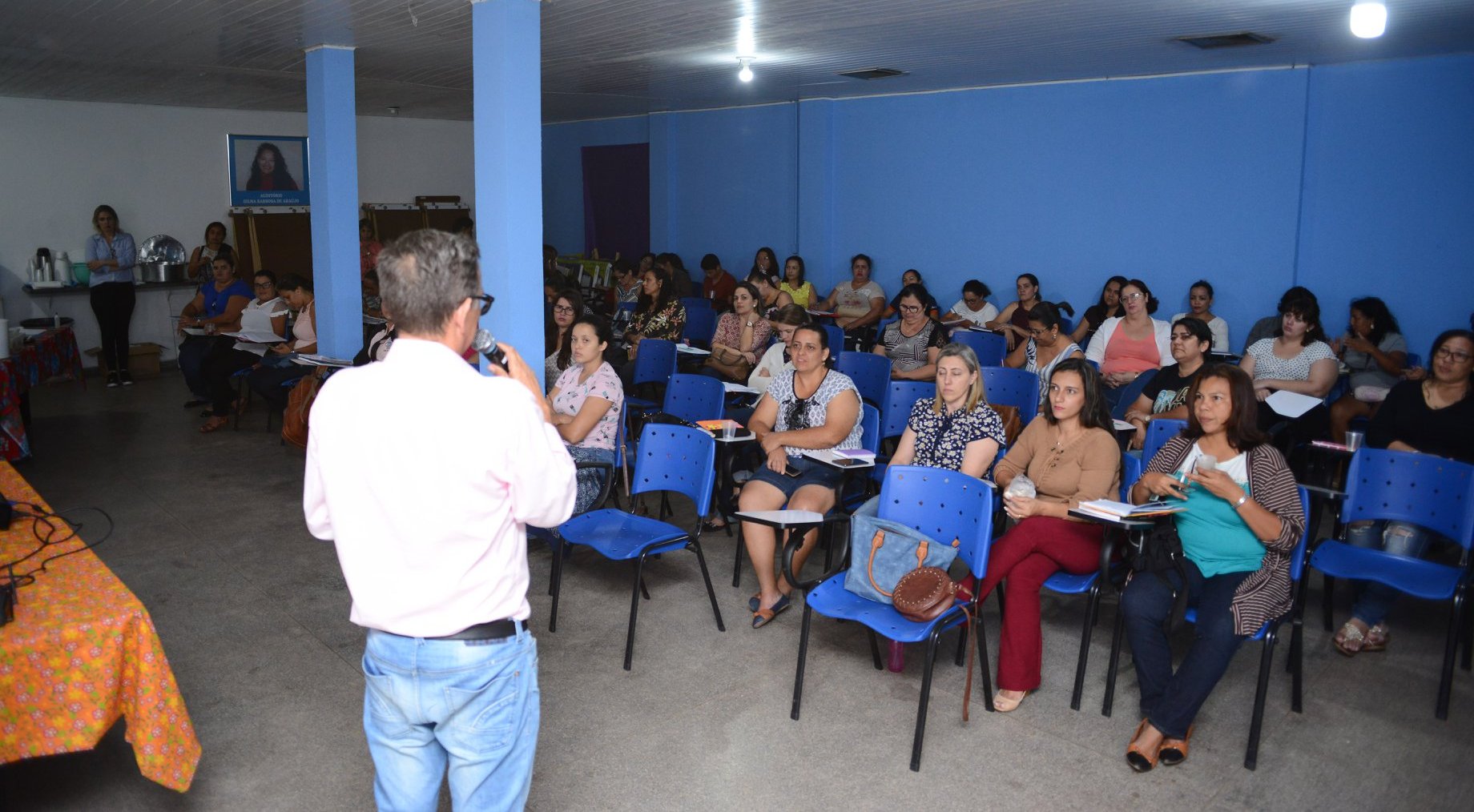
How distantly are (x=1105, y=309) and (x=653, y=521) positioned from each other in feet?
17.9

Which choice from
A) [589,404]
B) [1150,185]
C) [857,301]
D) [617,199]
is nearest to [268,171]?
[617,199]

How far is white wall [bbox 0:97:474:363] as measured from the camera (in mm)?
11211

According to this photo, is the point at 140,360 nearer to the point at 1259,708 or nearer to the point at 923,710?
the point at 923,710

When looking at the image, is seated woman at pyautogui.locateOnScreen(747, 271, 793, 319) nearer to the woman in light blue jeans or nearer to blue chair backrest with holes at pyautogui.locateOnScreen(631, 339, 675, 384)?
blue chair backrest with holes at pyautogui.locateOnScreen(631, 339, 675, 384)

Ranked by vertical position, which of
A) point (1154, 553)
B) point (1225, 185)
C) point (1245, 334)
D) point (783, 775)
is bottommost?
point (783, 775)

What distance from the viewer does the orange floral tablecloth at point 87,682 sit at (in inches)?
105

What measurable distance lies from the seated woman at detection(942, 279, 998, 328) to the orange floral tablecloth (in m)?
7.49

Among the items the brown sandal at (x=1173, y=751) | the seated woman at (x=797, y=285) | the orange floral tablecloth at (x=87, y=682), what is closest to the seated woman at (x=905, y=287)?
the seated woman at (x=797, y=285)

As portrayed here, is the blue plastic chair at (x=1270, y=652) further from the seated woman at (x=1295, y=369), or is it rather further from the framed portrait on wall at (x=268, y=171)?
the framed portrait on wall at (x=268, y=171)

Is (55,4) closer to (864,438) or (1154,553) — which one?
(864,438)

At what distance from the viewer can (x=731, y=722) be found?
3.84 meters

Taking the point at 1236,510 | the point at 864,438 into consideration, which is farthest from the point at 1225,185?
the point at 1236,510

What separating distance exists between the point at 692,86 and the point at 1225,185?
4.71m

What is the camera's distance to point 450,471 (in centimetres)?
186
